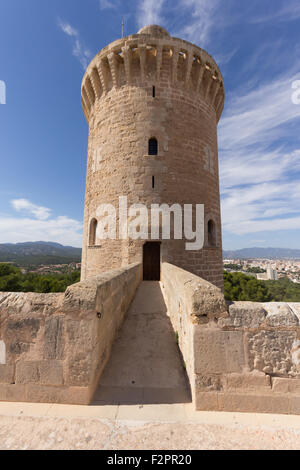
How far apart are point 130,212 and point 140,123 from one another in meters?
3.73

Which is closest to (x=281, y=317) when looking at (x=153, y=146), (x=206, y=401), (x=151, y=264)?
(x=206, y=401)

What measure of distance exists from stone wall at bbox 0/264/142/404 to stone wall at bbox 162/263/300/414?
3.70 feet

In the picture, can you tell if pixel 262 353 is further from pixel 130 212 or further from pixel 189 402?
pixel 130 212

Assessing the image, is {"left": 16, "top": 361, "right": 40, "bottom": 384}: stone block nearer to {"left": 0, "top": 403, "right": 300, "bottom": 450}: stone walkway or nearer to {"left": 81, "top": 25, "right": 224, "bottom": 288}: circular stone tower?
{"left": 0, "top": 403, "right": 300, "bottom": 450}: stone walkway

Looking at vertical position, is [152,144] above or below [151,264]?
above

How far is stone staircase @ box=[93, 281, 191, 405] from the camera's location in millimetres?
2316

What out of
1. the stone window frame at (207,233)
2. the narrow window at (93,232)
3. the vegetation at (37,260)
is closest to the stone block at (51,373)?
the stone window frame at (207,233)

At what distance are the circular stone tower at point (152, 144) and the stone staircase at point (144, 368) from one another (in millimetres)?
4424

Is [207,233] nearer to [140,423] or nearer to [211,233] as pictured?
[211,233]

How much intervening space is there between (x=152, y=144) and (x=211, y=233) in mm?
4644

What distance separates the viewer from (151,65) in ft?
29.5

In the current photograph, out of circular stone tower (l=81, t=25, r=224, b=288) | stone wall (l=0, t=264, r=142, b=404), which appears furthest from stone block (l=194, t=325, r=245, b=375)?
circular stone tower (l=81, t=25, r=224, b=288)

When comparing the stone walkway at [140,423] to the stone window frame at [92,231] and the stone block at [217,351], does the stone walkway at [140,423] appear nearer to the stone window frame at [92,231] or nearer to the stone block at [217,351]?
the stone block at [217,351]

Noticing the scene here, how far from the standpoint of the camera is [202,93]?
9.71 m
